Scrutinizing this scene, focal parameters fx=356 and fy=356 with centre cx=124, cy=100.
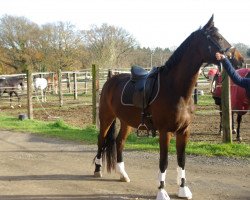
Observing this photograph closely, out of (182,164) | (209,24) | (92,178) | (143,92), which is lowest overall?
(92,178)

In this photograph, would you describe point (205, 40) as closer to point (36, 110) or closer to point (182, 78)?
point (182, 78)

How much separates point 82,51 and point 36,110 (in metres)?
21.3

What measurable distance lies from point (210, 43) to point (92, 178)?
2.86m

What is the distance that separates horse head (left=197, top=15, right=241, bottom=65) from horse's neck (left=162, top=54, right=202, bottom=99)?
177 millimetres

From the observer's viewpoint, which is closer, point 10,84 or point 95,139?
point 95,139

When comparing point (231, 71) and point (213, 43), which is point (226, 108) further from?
point (213, 43)

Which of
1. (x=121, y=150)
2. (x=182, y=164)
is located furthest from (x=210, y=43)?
(x=121, y=150)

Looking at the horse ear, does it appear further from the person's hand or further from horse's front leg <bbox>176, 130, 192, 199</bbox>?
horse's front leg <bbox>176, 130, 192, 199</bbox>

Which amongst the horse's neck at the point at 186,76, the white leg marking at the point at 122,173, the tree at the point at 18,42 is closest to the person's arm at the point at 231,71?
the horse's neck at the point at 186,76

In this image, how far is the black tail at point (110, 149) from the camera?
19.0ft

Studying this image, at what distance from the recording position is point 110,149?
5836 millimetres

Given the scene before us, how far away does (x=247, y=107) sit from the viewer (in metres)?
8.95

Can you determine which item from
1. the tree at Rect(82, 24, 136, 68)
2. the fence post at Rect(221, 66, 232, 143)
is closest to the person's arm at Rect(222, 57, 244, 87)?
the fence post at Rect(221, 66, 232, 143)

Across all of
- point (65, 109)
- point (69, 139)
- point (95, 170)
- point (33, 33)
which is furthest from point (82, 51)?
point (95, 170)
